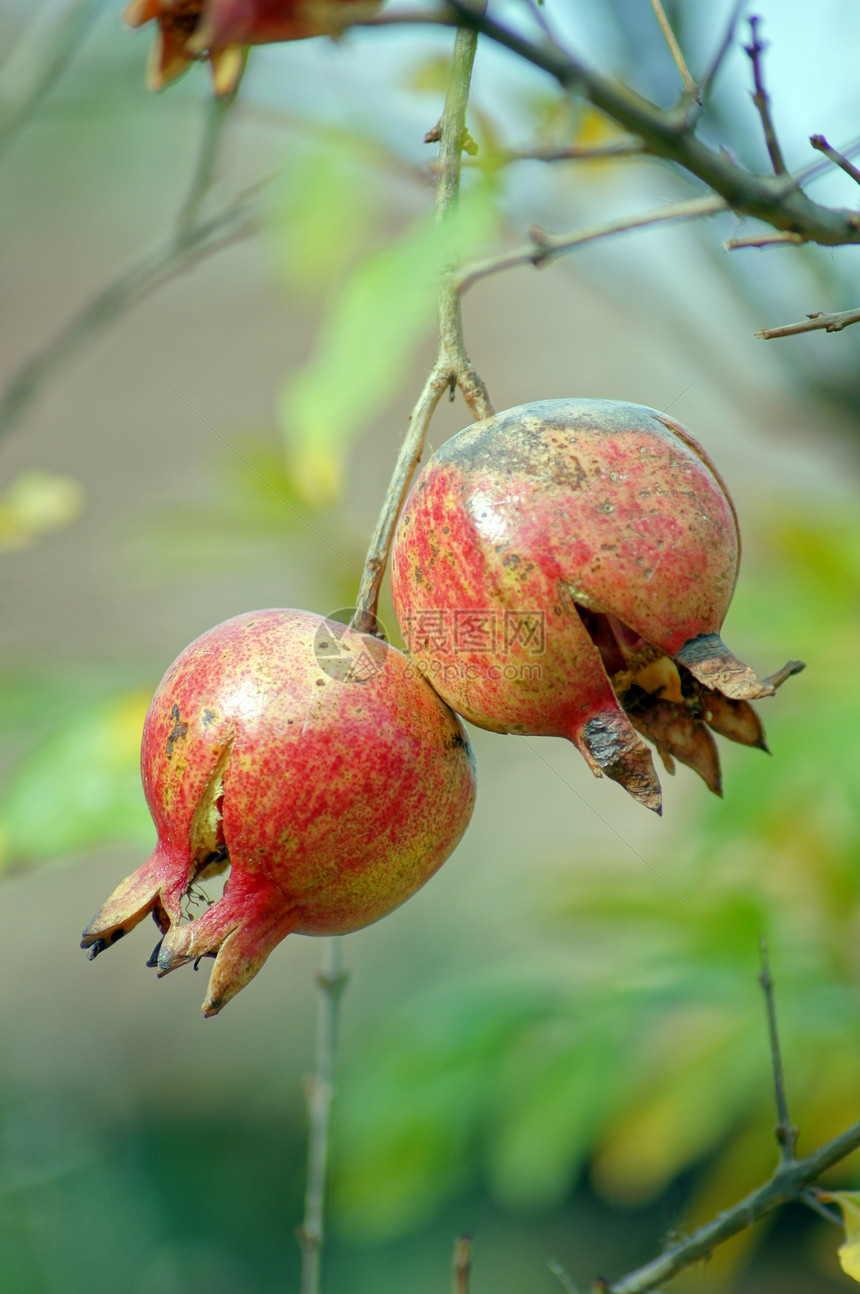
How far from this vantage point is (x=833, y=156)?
78 cm

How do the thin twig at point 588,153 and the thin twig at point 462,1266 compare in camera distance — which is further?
the thin twig at point 462,1266

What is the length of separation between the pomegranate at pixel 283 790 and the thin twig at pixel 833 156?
514 mm

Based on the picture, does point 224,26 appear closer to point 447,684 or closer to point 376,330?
point 376,330

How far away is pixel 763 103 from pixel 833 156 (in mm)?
63

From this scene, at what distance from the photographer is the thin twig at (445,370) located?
0.89m

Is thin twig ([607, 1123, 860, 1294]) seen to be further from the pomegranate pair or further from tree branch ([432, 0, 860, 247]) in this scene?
tree branch ([432, 0, 860, 247])

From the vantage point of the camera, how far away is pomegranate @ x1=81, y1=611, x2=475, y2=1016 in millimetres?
912

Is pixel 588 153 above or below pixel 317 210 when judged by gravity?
above

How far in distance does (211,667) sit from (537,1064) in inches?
45.3

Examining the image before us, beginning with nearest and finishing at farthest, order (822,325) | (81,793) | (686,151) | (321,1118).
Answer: (686,151), (822,325), (321,1118), (81,793)

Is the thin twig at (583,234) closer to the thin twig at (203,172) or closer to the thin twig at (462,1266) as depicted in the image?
the thin twig at (203,172)

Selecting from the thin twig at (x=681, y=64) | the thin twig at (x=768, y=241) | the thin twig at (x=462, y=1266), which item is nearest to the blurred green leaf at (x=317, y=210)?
the thin twig at (x=681, y=64)

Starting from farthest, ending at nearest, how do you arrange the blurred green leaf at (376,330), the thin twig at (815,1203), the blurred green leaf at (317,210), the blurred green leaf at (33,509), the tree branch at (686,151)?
1. the blurred green leaf at (33,509)
2. the blurred green leaf at (317,210)
3. the thin twig at (815,1203)
4. the blurred green leaf at (376,330)
5. the tree branch at (686,151)

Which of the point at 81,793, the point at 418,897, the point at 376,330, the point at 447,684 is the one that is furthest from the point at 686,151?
the point at 418,897
